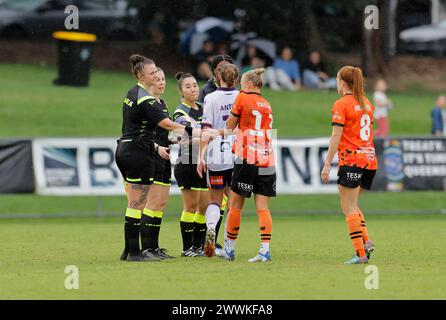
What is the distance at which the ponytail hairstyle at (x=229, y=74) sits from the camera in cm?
1200

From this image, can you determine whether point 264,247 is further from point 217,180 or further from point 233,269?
point 217,180

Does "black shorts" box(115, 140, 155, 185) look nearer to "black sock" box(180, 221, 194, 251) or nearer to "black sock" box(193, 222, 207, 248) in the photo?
"black sock" box(180, 221, 194, 251)

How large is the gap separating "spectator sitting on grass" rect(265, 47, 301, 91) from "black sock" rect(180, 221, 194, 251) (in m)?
18.9

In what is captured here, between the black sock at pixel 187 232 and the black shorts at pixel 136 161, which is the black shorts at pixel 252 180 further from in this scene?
the black sock at pixel 187 232

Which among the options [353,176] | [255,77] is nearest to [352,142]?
[353,176]

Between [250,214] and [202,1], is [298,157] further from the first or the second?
[202,1]

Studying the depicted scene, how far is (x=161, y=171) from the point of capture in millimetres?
12164

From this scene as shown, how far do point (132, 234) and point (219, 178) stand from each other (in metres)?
1.31

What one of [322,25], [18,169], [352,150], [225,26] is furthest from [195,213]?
[322,25]

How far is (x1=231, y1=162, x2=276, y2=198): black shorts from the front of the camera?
11633 millimetres

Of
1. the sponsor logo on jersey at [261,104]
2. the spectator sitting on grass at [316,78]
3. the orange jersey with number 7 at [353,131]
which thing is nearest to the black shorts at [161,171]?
the sponsor logo on jersey at [261,104]

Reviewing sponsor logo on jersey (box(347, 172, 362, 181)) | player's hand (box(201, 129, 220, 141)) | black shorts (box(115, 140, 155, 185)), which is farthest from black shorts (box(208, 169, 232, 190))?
sponsor logo on jersey (box(347, 172, 362, 181))

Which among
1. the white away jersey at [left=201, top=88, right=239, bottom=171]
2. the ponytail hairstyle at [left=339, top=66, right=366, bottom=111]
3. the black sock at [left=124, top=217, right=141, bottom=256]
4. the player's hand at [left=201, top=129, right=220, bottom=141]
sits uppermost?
the ponytail hairstyle at [left=339, top=66, right=366, bottom=111]
